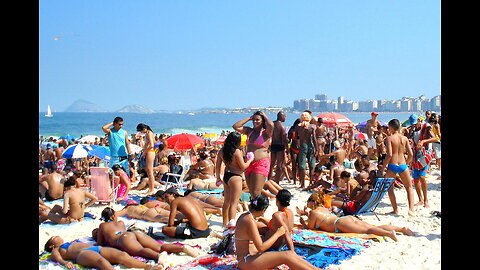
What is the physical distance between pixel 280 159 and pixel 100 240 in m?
4.32


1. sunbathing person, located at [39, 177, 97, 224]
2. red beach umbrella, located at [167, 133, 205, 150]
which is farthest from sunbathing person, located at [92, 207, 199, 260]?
red beach umbrella, located at [167, 133, 205, 150]

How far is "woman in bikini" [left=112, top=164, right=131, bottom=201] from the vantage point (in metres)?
7.50

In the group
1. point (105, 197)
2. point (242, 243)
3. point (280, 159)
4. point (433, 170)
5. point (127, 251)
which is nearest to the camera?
point (242, 243)

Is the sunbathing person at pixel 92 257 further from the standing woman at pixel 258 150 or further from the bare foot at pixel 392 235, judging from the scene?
the bare foot at pixel 392 235

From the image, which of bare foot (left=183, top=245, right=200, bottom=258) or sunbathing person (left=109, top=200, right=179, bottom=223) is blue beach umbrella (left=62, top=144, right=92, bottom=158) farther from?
bare foot (left=183, top=245, right=200, bottom=258)

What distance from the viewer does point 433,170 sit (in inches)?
434

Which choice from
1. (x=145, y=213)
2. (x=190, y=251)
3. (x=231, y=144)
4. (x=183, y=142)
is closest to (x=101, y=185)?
(x=145, y=213)

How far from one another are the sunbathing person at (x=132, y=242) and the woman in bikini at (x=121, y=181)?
8.96 ft

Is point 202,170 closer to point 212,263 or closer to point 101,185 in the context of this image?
point 101,185

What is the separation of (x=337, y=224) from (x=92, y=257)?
2.65 metres
